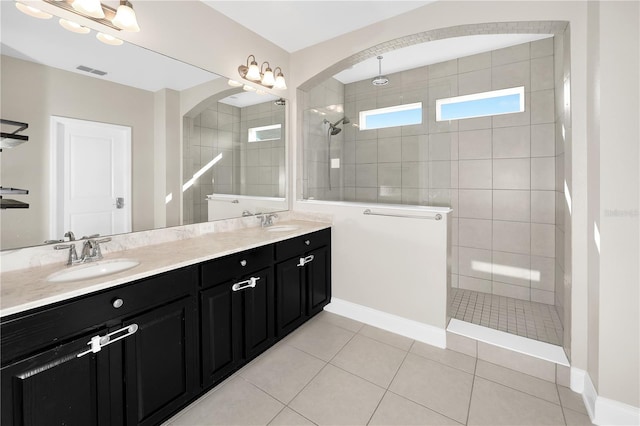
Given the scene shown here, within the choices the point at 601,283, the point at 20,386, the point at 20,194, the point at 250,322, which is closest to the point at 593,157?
the point at 601,283

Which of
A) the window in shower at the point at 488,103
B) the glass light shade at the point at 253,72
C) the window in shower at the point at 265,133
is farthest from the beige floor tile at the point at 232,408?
the window in shower at the point at 488,103

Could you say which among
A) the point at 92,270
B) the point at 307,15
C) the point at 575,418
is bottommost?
the point at 575,418

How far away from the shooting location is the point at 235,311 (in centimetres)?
172

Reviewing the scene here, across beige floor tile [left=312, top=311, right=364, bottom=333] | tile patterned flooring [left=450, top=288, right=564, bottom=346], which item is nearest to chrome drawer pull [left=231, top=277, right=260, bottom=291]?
beige floor tile [left=312, top=311, right=364, bottom=333]

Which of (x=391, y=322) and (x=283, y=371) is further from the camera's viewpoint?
(x=391, y=322)

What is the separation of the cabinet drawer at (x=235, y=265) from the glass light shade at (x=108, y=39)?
139 cm

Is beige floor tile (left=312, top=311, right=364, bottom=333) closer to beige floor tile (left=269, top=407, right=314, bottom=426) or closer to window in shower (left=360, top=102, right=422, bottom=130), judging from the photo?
beige floor tile (left=269, top=407, right=314, bottom=426)

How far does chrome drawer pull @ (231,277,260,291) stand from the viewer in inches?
67.6

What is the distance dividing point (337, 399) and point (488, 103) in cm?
Answer: 320

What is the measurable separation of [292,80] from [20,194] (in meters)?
2.33

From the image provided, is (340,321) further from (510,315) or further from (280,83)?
(280,83)

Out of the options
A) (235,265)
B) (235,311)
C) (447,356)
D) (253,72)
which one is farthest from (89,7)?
(447,356)

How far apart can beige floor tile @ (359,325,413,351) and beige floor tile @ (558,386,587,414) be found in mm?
907

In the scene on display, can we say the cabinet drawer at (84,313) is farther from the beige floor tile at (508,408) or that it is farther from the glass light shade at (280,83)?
the glass light shade at (280,83)
